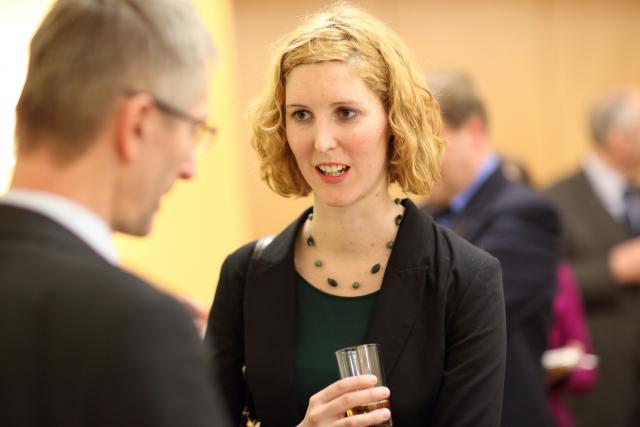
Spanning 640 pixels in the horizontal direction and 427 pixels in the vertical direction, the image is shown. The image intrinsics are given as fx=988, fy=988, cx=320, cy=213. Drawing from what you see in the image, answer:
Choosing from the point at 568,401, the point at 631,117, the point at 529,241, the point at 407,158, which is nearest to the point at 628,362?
the point at 568,401

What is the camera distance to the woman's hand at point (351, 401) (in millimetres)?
2012

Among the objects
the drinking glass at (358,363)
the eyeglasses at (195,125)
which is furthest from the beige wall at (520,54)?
the eyeglasses at (195,125)

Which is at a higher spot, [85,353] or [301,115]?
[301,115]

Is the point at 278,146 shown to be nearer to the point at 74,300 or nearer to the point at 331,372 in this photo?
the point at 331,372

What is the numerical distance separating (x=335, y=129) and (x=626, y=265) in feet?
11.8

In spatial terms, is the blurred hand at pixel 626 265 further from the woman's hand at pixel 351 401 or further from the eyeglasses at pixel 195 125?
the eyeglasses at pixel 195 125

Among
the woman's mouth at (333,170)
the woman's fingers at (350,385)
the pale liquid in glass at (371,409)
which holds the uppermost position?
the woman's mouth at (333,170)

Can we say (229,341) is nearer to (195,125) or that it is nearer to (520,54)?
(195,125)

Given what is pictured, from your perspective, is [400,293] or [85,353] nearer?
[85,353]

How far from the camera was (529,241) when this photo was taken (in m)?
3.53

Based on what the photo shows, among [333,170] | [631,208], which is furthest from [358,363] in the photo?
[631,208]

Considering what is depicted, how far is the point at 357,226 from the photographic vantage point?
2.37m

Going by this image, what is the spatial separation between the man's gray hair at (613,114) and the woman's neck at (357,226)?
4083 mm

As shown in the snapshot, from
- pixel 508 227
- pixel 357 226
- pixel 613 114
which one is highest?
pixel 613 114
